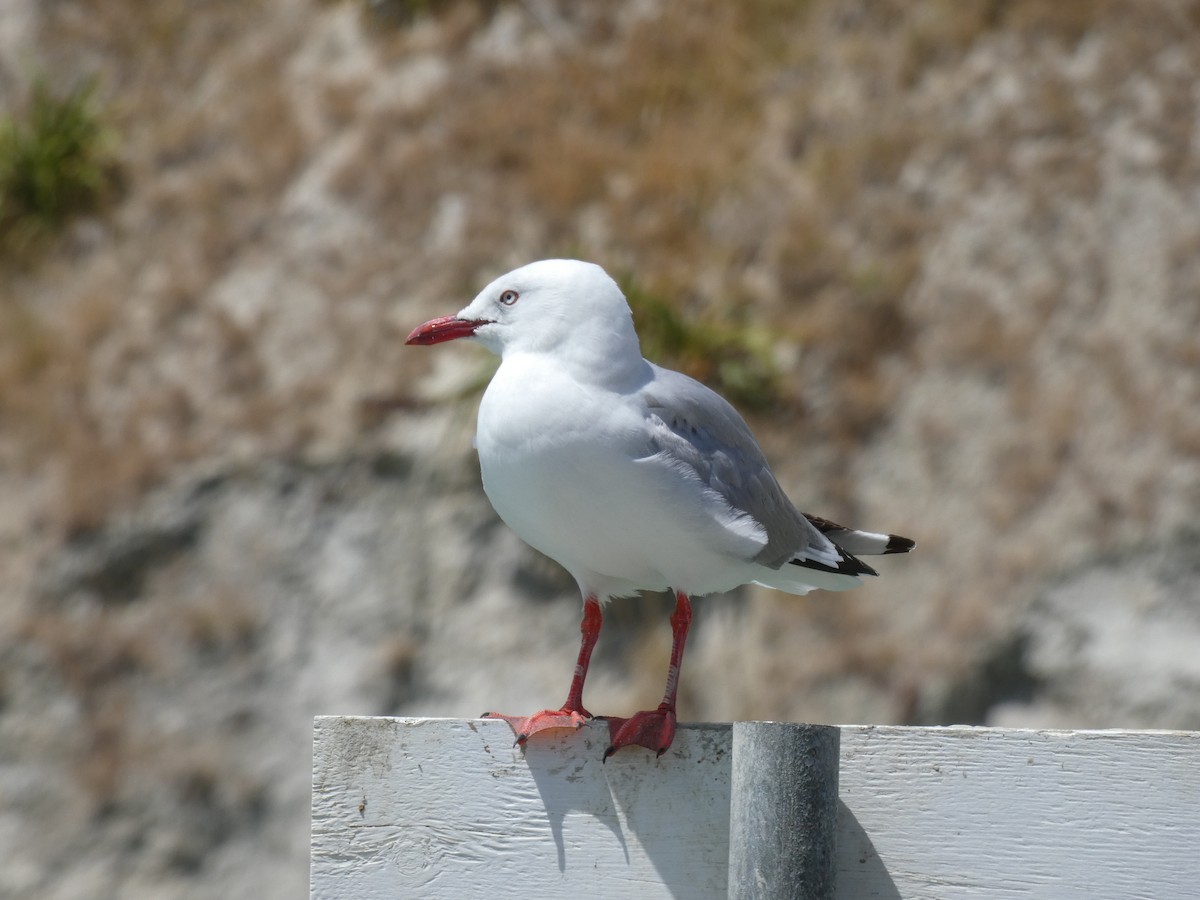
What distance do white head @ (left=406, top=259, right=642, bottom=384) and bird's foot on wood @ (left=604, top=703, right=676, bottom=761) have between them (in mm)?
603

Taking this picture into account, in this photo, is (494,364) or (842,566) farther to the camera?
(494,364)

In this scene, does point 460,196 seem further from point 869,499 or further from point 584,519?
point 584,519

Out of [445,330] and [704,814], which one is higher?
[445,330]

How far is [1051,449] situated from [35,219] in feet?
17.3

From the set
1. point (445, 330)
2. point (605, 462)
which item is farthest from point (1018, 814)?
point (445, 330)

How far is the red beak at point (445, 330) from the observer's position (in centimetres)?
225

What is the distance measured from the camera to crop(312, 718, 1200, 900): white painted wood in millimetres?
1501

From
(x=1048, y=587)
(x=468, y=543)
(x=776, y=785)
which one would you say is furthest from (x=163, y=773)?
(x=776, y=785)

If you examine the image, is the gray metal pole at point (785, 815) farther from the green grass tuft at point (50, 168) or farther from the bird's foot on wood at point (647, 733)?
the green grass tuft at point (50, 168)

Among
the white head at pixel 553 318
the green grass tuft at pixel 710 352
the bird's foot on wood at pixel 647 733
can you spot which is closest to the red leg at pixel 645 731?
the bird's foot on wood at pixel 647 733

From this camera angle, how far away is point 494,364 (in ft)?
20.2

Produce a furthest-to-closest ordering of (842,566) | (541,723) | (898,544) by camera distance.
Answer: (898,544) < (842,566) < (541,723)

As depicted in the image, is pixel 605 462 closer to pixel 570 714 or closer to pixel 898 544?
pixel 570 714

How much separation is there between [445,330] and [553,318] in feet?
0.74
